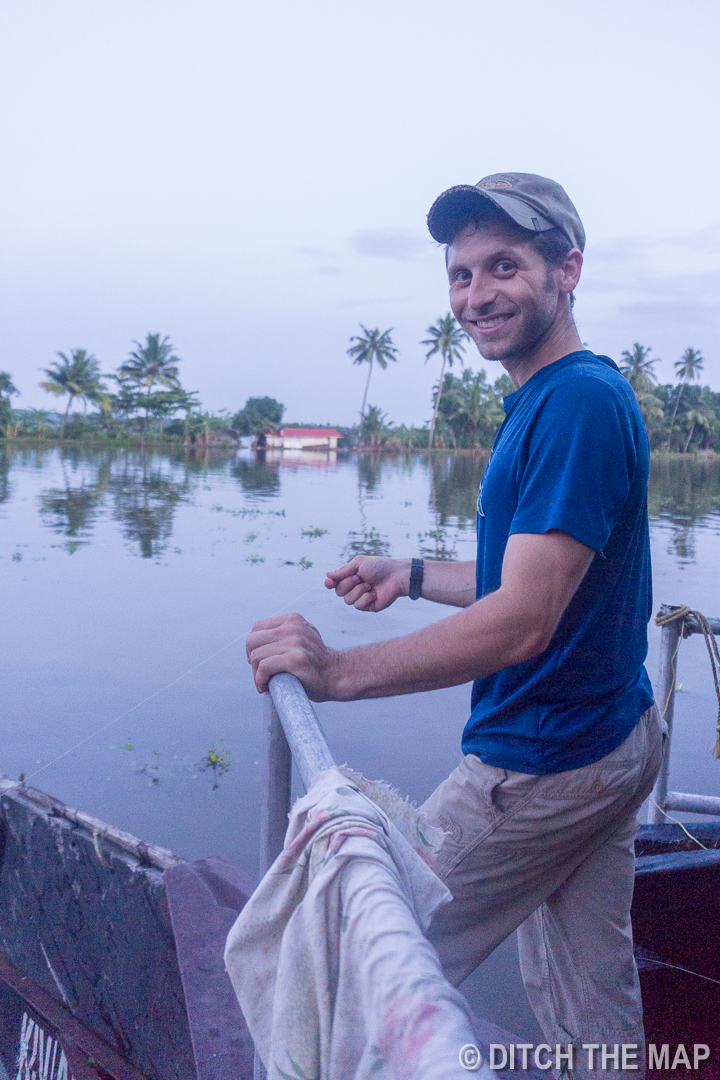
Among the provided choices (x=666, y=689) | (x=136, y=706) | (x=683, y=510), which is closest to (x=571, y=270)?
(x=666, y=689)

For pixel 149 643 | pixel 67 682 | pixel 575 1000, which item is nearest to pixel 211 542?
pixel 149 643

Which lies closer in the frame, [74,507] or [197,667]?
[197,667]

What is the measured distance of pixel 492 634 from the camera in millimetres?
1298

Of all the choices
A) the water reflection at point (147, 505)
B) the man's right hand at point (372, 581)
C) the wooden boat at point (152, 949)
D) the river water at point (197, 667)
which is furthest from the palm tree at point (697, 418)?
the man's right hand at point (372, 581)

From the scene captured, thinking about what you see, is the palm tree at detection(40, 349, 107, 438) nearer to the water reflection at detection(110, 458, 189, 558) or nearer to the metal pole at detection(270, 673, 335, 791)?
the water reflection at detection(110, 458, 189, 558)

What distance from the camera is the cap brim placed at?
151 centimetres

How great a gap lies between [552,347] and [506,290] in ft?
0.52

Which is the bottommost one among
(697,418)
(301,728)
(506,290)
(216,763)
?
(216,763)

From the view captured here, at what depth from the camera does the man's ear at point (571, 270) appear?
164 cm

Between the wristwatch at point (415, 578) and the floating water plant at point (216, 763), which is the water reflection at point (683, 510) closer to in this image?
the floating water plant at point (216, 763)

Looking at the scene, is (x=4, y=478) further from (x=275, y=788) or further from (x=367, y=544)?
(x=275, y=788)

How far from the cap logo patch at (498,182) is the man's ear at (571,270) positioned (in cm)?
19

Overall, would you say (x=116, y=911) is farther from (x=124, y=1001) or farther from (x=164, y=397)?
(x=164, y=397)

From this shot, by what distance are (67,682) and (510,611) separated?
607cm
